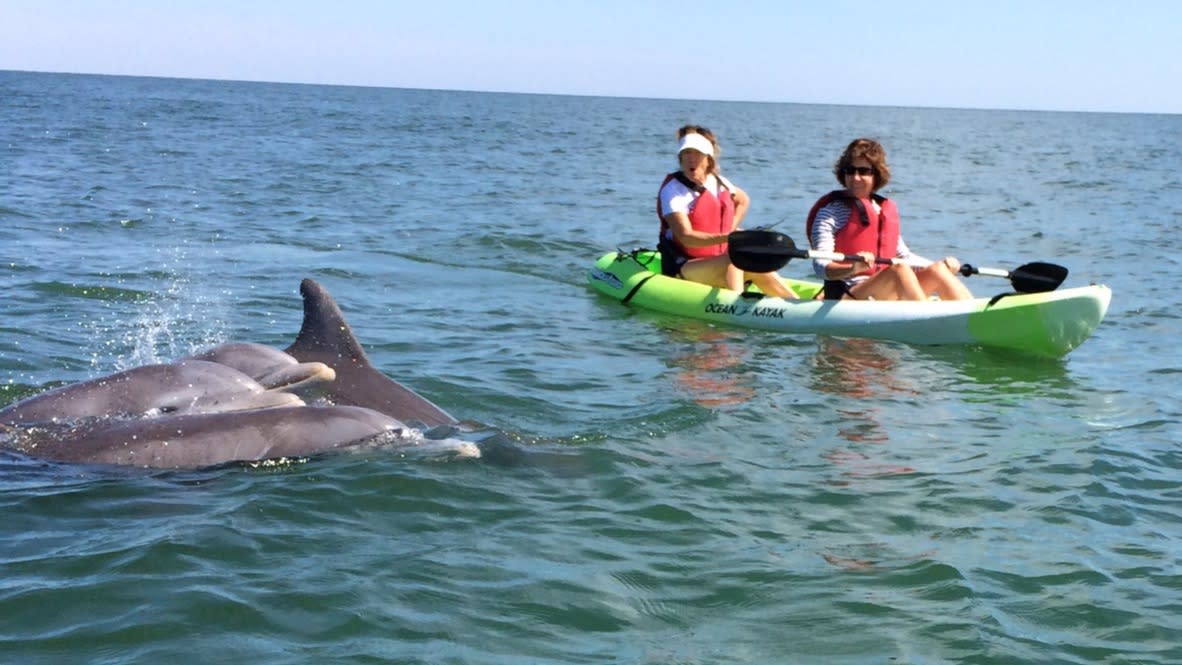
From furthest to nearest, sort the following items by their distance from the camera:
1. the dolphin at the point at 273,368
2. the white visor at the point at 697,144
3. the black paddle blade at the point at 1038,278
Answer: the white visor at the point at 697,144 → the black paddle blade at the point at 1038,278 → the dolphin at the point at 273,368

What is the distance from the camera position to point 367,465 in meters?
7.70

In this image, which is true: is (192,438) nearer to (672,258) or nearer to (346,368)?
(346,368)

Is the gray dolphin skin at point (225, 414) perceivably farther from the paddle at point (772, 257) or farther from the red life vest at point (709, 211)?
the red life vest at point (709, 211)

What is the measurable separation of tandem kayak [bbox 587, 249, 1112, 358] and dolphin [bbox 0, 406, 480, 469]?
5.96 metres

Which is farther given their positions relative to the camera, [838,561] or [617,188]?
[617,188]

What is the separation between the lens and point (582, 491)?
7.75m

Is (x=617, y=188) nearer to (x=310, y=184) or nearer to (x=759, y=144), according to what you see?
(x=310, y=184)

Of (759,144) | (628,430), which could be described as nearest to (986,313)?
(628,430)

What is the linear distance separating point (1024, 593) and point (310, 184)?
71.5 ft

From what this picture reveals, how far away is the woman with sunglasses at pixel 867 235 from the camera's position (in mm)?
12508

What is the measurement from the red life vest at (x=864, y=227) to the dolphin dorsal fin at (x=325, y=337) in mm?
5344

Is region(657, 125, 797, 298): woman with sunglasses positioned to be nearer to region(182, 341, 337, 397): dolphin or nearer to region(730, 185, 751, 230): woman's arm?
region(730, 185, 751, 230): woman's arm

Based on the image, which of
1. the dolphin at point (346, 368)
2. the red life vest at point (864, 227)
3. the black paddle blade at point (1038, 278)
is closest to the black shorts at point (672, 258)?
the red life vest at point (864, 227)

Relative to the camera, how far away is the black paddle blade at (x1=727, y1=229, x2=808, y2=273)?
12742mm
